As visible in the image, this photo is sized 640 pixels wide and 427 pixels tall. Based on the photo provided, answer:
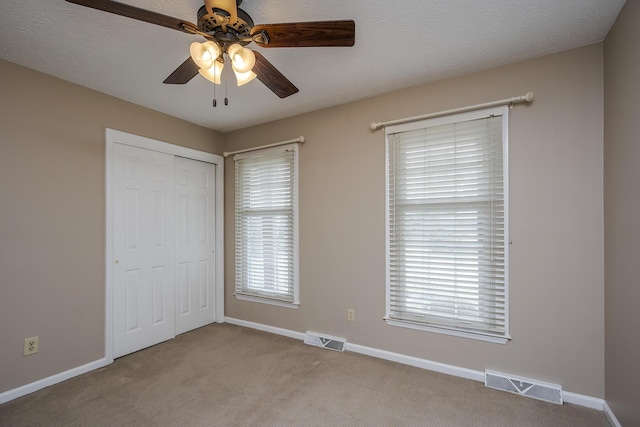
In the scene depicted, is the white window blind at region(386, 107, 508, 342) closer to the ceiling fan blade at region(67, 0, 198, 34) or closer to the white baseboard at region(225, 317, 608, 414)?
the white baseboard at region(225, 317, 608, 414)

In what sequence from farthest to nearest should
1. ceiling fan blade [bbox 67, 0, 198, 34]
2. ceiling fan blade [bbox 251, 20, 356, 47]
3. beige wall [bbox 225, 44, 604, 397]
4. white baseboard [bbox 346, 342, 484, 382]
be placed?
white baseboard [bbox 346, 342, 484, 382], beige wall [bbox 225, 44, 604, 397], ceiling fan blade [bbox 251, 20, 356, 47], ceiling fan blade [bbox 67, 0, 198, 34]

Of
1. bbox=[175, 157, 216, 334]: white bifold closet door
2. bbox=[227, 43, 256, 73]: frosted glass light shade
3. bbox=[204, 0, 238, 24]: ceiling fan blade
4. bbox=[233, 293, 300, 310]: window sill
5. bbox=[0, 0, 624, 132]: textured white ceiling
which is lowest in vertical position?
bbox=[233, 293, 300, 310]: window sill

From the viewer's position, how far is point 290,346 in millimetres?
3107

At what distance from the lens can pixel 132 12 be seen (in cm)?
138

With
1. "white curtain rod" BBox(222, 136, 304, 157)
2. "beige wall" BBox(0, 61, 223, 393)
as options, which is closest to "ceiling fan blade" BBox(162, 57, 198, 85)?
"beige wall" BBox(0, 61, 223, 393)

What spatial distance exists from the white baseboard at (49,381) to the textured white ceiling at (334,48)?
7.81ft

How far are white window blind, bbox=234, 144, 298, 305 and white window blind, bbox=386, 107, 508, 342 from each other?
44.3 inches

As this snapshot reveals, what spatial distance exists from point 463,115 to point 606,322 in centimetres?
172


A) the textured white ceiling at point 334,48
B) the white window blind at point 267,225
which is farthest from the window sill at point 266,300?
the textured white ceiling at point 334,48

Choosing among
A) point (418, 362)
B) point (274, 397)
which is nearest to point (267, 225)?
point (274, 397)

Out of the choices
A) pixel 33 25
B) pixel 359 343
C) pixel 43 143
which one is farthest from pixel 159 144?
pixel 359 343

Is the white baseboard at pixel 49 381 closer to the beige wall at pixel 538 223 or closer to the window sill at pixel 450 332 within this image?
the beige wall at pixel 538 223

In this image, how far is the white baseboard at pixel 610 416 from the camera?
5.94 feet

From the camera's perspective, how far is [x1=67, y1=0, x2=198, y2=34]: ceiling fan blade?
1.32 metres
